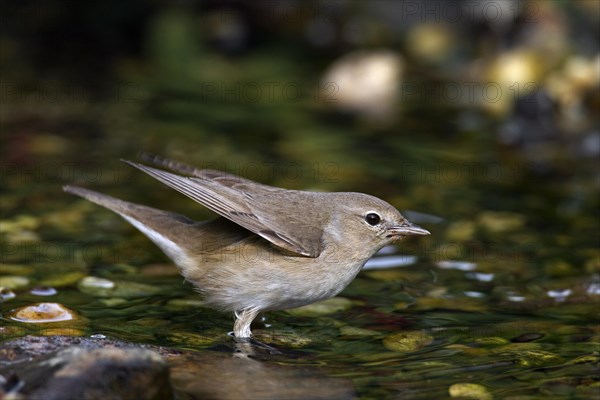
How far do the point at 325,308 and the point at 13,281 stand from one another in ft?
7.05

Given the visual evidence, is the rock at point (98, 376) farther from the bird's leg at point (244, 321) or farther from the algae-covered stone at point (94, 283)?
the algae-covered stone at point (94, 283)

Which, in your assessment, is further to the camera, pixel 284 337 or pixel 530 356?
pixel 284 337

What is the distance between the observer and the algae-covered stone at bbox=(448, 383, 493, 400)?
4.87 m

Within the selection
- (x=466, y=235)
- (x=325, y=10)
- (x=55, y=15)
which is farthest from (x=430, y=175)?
(x=55, y=15)

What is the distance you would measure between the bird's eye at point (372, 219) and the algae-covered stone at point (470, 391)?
1.52 metres

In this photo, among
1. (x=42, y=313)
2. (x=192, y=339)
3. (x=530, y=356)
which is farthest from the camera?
(x=42, y=313)

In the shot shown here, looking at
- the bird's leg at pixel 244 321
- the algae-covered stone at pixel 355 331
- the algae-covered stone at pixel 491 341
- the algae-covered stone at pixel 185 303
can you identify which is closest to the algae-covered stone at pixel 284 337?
the bird's leg at pixel 244 321

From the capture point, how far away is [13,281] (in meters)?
6.51

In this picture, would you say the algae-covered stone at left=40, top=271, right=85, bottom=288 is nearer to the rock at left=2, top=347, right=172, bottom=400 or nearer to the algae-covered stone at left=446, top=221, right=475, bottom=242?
the rock at left=2, top=347, right=172, bottom=400

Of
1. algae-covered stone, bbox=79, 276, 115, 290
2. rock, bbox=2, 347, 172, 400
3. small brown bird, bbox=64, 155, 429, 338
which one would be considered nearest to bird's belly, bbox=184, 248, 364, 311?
small brown bird, bbox=64, 155, 429, 338

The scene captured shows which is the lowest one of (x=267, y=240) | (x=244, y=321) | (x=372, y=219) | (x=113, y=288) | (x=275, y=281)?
(x=244, y=321)

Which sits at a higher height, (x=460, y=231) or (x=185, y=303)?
(x=460, y=231)

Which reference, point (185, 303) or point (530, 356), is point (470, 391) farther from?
point (185, 303)

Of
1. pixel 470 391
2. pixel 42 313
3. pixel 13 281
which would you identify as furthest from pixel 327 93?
pixel 470 391
